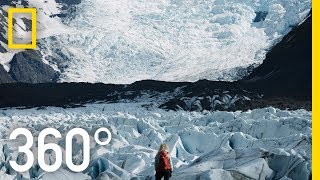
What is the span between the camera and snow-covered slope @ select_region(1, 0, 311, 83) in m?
122

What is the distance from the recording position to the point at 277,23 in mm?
127750

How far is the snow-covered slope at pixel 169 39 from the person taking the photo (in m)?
122

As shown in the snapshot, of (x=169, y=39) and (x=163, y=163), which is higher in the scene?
(x=169, y=39)

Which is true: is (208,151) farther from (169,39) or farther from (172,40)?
(172,40)

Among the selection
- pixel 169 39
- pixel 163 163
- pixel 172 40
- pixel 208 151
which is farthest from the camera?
pixel 172 40

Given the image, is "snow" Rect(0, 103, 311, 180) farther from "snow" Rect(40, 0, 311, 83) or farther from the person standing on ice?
"snow" Rect(40, 0, 311, 83)

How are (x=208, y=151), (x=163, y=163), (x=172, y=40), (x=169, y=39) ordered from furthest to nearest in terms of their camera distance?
(x=172, y=40)
(x=169, y=39)
(x=208, y=151)
(x=163, y=163)

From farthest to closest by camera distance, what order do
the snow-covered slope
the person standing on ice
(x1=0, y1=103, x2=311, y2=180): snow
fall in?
the snow-covered slope
(x1=0, y1=103, x2=311, y2=180): snow
the person standing on ice

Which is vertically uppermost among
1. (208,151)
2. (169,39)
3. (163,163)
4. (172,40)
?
(169,39)

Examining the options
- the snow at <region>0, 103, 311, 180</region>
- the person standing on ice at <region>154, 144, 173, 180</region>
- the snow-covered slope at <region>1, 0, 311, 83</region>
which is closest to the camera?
the person standing on ice at <region>154, 144, 173, 180</region>

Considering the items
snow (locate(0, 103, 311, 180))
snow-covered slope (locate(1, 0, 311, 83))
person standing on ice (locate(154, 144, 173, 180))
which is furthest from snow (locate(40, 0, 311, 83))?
person standing on ice (locate(154, 144, 173, 180))

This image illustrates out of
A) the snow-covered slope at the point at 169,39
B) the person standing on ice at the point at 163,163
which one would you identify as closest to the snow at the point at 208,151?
the person standing on ice at the point at 163,163

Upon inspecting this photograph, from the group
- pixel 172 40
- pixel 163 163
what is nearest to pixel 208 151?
pixel 163 163

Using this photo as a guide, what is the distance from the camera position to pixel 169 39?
134625mm
